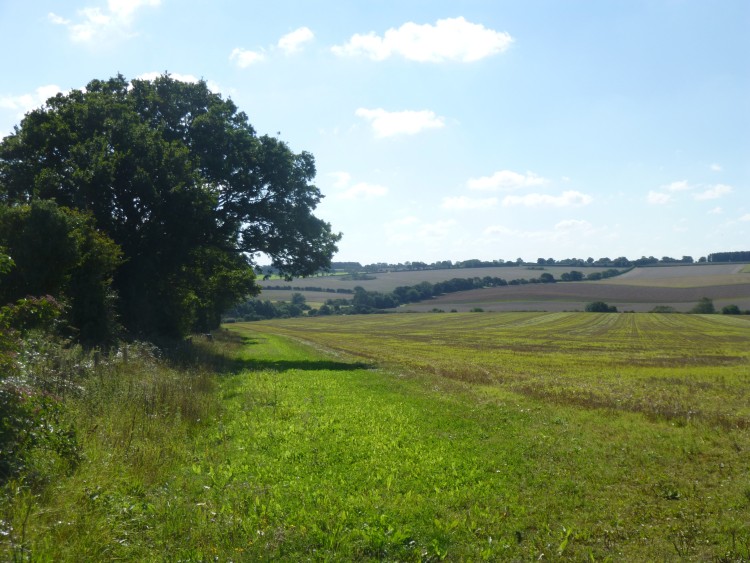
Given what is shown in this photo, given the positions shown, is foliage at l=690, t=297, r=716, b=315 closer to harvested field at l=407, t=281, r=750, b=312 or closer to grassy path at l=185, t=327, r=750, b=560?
harvested field at l=407, t=281, r=750, b=312

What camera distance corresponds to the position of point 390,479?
29.4 feet

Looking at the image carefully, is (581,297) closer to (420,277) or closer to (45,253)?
(420,277)

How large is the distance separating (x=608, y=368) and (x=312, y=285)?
14285 centimetres

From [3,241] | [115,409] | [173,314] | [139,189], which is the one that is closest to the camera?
[115,409]

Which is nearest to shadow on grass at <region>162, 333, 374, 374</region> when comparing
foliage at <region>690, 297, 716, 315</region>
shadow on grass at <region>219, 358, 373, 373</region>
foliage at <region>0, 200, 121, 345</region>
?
shadow on grass at <region>219, 358, 373, 373</region>

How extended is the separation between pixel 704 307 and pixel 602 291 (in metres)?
20.6

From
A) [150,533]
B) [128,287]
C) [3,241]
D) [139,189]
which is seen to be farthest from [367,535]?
[128,287]

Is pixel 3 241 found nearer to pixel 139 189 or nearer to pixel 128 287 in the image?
pixel 139 189

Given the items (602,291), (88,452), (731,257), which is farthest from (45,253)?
(731,257)

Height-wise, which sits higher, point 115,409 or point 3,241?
point 3,241

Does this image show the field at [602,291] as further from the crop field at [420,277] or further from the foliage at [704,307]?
the foliage at [704,307]

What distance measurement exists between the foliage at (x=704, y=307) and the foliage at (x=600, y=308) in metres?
12.7

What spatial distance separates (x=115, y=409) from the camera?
421 inches

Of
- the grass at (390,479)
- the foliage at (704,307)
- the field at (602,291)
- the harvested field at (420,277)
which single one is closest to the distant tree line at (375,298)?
the harvested field at (420,277)
